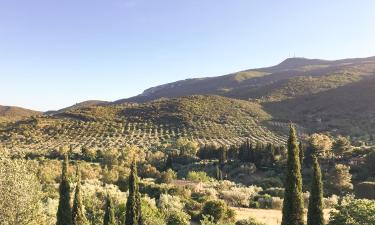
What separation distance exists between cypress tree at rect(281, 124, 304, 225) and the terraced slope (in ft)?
229

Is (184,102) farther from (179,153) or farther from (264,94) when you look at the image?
(179,153)

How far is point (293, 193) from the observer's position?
65.4 ft

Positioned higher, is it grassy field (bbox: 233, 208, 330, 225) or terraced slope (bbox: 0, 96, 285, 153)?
terraced slope (bbox: 0, 96, 285, 153)

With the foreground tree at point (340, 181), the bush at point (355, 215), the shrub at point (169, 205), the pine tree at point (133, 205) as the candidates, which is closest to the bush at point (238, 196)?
the shrub at point (169, 205)

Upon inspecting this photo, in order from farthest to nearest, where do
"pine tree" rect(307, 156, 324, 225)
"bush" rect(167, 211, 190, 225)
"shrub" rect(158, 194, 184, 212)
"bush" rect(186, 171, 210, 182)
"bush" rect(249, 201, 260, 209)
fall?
"bush" rect(186, 171, 210, 182) → "bush" rect(249, 201, 260, 209) → "shrub" rect(158, 194, 184, 212) → "bush" rect(167, 211, 190, 225) → "pine tree" rect(307, 156, 324, 225)

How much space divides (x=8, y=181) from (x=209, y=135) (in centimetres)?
8056

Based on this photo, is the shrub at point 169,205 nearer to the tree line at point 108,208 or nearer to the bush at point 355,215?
the tree line at point 108,208

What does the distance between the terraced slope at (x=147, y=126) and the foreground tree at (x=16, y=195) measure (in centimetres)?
5831

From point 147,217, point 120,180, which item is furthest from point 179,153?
point 147,217

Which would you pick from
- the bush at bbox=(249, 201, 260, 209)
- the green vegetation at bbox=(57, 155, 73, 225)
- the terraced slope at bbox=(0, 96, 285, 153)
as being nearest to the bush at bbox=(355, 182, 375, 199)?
the bush at bbox=(249, 201, 260, 209)

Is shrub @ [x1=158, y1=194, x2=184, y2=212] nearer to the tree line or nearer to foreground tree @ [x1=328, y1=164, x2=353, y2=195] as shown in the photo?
the tree line

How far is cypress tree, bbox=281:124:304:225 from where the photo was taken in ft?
64.5

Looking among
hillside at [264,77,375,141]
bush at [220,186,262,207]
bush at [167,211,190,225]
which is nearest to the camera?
bush at [167,211,190,225]

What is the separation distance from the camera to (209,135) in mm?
105500
